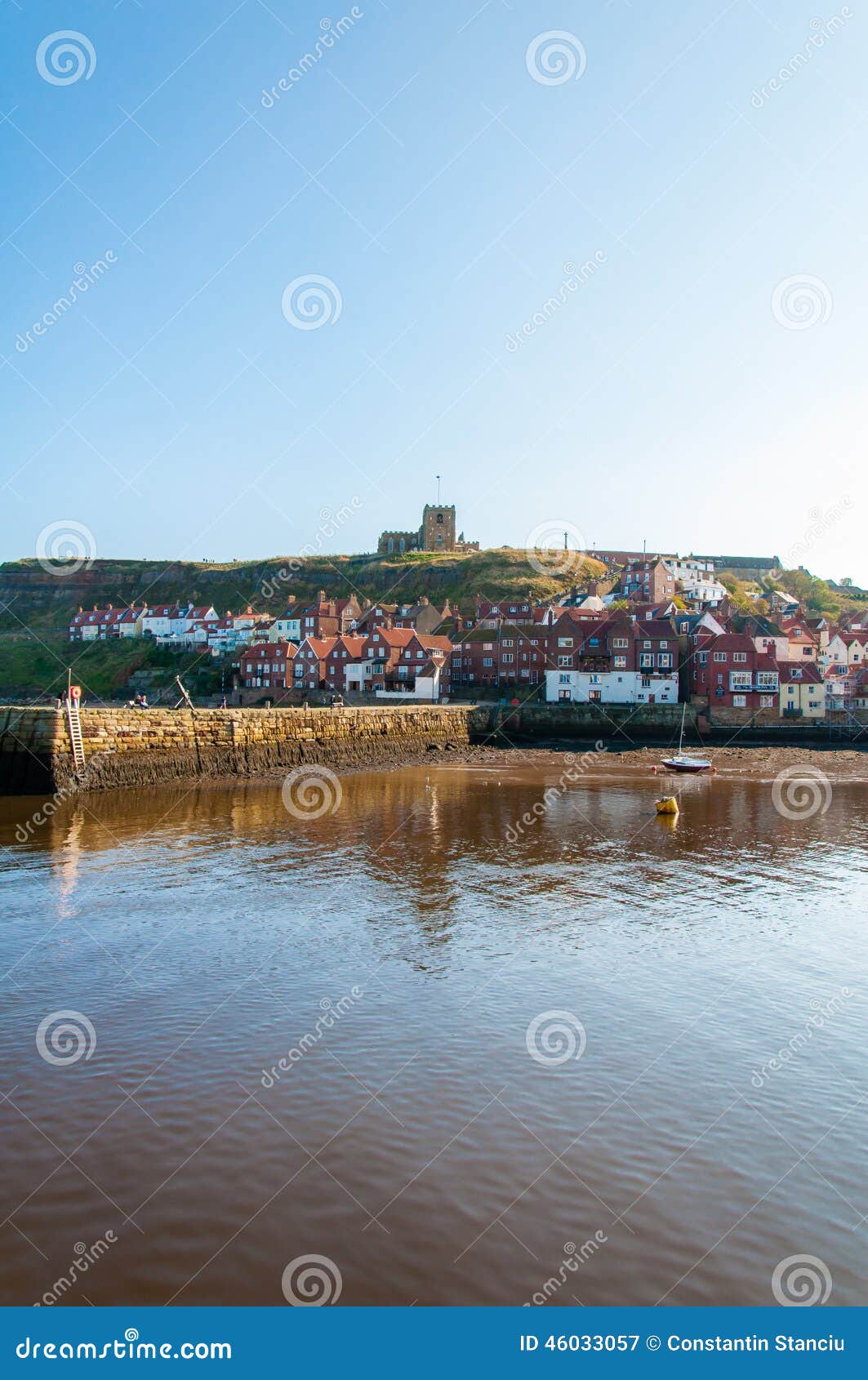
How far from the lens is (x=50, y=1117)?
9.91 m

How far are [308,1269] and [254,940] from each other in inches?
391

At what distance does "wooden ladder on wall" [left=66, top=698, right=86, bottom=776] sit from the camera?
3897 centimetres

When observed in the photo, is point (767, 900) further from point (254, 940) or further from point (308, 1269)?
point (308, 1269)

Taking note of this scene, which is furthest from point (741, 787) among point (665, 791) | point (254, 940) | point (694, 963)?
point (254, 940)
